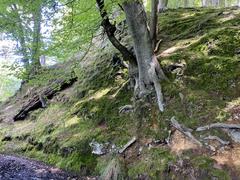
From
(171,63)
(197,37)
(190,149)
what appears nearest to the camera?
(190,149)

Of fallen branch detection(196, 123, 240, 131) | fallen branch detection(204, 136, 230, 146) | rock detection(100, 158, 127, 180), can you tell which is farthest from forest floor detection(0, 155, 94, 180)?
fallen branch detection(204, 136, 230, 146)

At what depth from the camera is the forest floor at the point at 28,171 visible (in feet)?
27.1

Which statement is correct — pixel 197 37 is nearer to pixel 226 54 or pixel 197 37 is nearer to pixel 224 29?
pixel 224 29

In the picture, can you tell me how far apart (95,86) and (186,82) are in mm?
4410

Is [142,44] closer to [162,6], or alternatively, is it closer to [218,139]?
[218,139]

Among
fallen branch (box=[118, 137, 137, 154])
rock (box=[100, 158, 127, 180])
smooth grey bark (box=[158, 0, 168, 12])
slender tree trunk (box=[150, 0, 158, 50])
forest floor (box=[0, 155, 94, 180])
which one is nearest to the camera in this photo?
rock (box=[100, 158, 127, 180])

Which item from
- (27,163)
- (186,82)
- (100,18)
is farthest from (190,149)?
(27,163)

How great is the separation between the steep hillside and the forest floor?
0.37 meters

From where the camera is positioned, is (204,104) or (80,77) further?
(80,77)

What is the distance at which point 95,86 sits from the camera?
11.9m

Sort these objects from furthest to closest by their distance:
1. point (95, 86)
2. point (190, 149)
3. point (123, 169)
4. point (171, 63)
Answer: point (95, 86) < point (171, 63) < point (123, 169) < point (190, 149)

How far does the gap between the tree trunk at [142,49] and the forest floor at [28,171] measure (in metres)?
3.12

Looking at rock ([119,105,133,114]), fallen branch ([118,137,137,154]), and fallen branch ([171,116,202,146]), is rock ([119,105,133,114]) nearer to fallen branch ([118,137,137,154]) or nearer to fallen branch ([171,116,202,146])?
fallen branch ([118,137,137,154])

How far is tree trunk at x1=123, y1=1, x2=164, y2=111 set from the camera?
8.56m
